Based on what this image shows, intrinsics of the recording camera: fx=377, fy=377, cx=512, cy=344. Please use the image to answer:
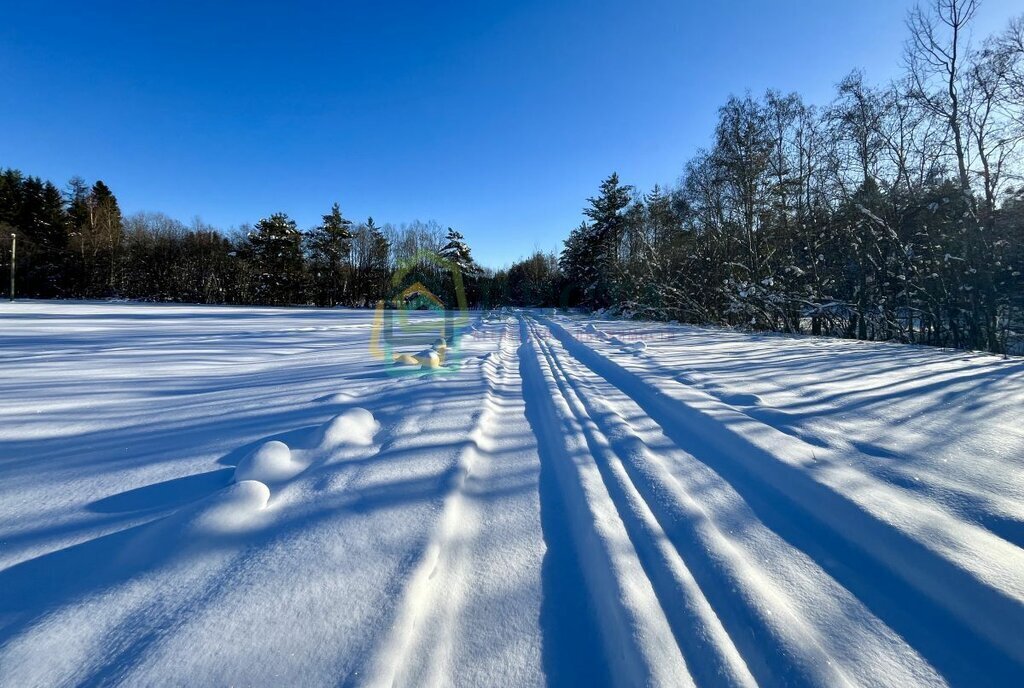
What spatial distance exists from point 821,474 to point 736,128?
16.7 metres

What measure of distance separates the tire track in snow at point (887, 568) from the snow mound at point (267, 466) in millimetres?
2393

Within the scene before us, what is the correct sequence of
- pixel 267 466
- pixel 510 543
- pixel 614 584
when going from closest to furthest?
1. pixel 614 584
2. pixel 510 543
3. pixel 267 466

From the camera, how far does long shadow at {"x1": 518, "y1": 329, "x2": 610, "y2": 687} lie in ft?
3.43

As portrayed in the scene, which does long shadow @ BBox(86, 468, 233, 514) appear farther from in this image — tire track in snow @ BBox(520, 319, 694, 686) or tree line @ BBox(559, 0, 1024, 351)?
tree line @ BBox(559, 0, 1024, 351)

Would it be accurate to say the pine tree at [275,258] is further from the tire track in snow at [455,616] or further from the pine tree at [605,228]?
the tire track in snow at [455,616]

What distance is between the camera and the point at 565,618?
1.21 m

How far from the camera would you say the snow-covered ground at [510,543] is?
104 centimetres

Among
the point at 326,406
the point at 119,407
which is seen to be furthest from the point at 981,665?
the point at 119,407

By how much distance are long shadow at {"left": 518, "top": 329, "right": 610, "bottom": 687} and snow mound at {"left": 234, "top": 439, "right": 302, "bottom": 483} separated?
138cm

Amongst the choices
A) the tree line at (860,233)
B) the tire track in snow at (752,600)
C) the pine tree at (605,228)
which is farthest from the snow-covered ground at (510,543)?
the pine tree at (605,228)

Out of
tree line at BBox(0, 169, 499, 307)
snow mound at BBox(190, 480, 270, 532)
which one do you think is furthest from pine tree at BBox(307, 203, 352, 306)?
snow mound at BBox(190, 480, 270, 532)

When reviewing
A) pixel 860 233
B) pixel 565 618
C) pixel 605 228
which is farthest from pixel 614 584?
pixel 605 228

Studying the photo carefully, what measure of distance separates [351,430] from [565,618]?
6.13 feet

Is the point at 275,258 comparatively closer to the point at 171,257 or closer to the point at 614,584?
the point at 171,257
